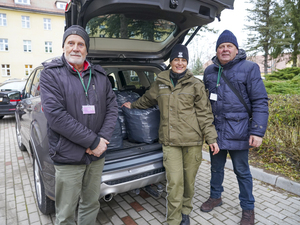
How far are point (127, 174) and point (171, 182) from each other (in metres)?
0.47

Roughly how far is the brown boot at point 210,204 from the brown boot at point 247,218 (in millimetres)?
376

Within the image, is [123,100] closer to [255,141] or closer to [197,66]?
[255,141]

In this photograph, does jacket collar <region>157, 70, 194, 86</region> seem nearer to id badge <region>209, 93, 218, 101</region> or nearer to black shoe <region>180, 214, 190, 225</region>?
id badge <region>209, 93, 218, 101</region>

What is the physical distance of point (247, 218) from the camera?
240cm

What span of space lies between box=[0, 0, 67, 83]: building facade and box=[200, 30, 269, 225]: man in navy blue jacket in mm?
28634

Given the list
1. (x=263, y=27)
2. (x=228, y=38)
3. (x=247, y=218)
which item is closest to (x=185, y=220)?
(x=247, y=218)

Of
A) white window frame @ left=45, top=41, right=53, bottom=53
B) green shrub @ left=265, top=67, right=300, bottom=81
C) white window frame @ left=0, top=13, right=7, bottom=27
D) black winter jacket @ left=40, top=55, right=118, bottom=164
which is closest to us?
black winter jacket @ left=40, top=55, right=118, bottom=164

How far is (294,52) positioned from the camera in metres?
24.7

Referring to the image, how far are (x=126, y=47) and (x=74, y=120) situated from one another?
1.74m

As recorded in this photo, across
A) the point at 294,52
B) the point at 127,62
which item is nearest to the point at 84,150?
the point at 127,62

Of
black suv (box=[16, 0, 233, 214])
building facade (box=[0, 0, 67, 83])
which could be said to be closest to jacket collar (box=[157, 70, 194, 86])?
black suv (box=[16, 0, 233, 214])

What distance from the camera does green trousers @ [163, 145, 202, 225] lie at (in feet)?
7.55

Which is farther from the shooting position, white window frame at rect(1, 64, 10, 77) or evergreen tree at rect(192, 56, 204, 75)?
evergreen tree at rect(192, 56, 204, 75)

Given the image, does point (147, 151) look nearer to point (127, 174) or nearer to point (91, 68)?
point (127, 174)
